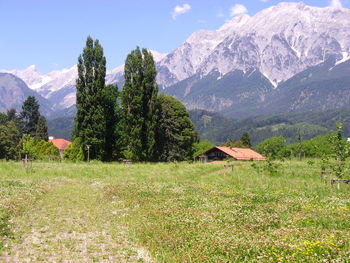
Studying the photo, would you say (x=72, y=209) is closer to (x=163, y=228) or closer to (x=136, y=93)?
(x=163, y=228)

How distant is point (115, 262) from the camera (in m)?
12.8

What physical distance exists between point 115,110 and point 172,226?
63.6 m

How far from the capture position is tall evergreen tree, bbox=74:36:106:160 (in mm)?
71750

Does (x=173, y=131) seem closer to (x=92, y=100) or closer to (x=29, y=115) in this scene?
(x=92, y=100)

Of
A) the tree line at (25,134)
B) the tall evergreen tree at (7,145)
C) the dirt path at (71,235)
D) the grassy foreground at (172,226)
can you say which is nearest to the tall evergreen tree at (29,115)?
the tree line at (25,134)

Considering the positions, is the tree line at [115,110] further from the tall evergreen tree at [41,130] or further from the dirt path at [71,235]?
the tall evergreen tree at [41,130]

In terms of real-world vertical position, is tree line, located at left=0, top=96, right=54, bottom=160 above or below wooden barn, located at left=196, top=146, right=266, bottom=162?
above

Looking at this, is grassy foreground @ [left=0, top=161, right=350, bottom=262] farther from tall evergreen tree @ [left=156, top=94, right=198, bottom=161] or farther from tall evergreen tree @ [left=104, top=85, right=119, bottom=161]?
tall evergreen tree @ [left=156, top=94, right=198, bottom=161]

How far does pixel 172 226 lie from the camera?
1738 centimetres

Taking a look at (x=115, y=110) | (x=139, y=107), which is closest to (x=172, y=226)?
(x=139, y=107)

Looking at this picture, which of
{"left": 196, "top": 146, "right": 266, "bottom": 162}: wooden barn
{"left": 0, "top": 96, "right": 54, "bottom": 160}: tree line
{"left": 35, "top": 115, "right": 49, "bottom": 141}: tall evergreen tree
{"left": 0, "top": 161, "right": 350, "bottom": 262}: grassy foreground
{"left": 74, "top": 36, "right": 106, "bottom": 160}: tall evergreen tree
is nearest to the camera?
{"left": 0, "top": 161, "right": 350, "bottom": 262}: grassy foreground

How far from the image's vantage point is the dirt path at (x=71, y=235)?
1326cm

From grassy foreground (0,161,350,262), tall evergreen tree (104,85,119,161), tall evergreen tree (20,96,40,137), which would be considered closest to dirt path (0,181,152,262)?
grassy foreground (0,161,350,262)

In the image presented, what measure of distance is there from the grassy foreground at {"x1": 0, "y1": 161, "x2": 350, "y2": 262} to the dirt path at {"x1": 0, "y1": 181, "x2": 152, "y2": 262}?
36mm
